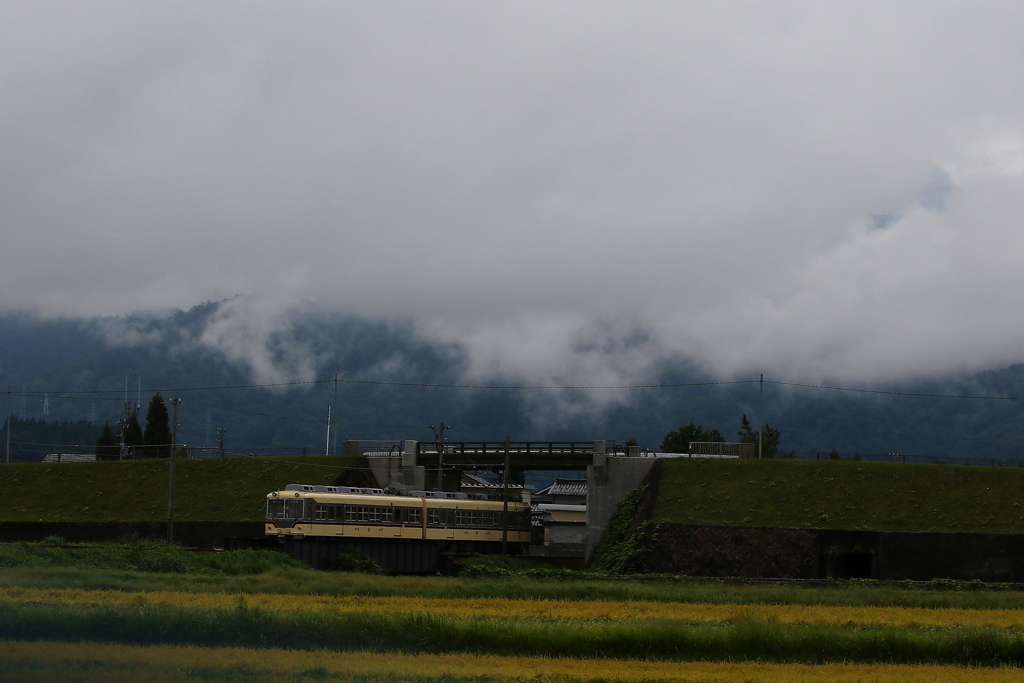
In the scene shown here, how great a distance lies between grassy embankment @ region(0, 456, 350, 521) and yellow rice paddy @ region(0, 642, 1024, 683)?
43.4m

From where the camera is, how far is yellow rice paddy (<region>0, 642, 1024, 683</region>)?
2175cm

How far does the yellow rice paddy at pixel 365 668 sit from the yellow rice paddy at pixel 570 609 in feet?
18.4

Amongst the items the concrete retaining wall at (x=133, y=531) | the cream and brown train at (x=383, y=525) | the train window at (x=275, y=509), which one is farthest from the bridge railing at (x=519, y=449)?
the concrete retaining wall at (x=133, y=531)

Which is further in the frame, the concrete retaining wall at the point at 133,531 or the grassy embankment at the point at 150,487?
the grassy embankment at the point at 150,487

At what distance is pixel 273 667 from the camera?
23.0m

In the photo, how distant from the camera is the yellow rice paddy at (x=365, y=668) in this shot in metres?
21.8

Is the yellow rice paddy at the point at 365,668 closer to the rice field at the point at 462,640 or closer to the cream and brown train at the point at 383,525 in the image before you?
the rice field at the point at 462,640

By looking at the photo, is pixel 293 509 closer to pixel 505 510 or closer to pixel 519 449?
pixel 505 510

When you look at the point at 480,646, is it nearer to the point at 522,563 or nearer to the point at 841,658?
the point at 841,658

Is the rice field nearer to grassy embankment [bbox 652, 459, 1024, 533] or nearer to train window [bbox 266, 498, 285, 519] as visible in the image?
train window [bbox 266, 498, 285, 519]

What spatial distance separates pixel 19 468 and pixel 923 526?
62657 millimetres

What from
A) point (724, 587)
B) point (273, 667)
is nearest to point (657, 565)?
point (724, 587)

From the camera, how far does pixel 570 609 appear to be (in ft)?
118

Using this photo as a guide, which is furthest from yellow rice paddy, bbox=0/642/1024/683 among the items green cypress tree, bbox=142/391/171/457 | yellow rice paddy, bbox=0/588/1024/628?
green cypress tree, bbox=142/391/171/457
